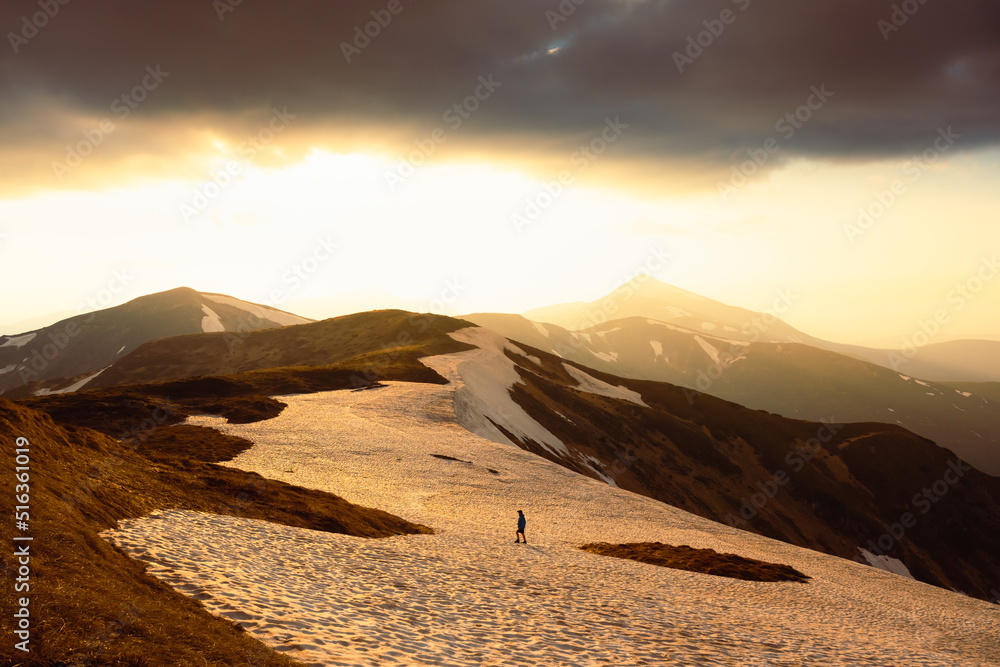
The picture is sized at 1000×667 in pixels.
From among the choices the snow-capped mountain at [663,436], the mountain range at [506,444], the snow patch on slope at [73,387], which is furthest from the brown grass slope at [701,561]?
the snow patch on slope at [73,387]

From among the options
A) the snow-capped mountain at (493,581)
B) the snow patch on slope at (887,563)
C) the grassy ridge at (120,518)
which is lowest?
the snow patch on slope at (887,563)

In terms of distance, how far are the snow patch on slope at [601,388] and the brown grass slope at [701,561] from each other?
83.4 metres

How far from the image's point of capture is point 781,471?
114 m

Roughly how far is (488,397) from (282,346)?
69947 mm

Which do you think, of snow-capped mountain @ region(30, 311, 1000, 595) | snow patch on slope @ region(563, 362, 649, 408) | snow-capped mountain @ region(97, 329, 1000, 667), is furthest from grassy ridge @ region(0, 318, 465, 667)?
snow patch on slope @ region(563, 362, 649, 408)

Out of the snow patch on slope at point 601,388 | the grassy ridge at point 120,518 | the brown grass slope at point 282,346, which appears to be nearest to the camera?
the grassy ridge at point 120,518

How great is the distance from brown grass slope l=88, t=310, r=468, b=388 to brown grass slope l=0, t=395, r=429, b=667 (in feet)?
244

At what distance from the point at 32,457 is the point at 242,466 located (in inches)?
842

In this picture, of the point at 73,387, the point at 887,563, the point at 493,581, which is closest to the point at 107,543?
the point at 493,581

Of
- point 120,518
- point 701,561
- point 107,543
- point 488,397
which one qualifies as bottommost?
point 701,561

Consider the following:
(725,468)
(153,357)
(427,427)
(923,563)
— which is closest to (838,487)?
(923,563)

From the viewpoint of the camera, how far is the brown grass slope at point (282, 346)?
116 meters

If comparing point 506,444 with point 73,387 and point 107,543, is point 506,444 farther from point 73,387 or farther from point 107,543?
point 73,387

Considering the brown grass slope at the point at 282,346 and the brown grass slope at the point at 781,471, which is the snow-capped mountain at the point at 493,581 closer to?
the brown grass slope at the point at 781,471
